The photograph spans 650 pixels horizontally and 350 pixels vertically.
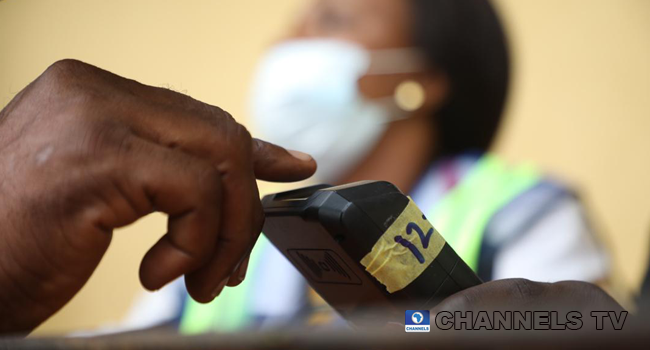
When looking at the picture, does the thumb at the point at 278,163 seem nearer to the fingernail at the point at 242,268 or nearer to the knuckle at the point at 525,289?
the fingernail at the point at 242,268

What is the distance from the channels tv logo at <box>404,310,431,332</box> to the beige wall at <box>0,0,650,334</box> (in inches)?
26.4

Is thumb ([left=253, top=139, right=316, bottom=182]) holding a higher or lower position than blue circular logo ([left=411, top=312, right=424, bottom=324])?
higher

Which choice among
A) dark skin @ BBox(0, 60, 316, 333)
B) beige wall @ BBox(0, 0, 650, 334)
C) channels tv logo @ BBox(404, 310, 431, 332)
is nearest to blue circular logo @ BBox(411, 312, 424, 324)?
channels tv logo @ BBox(404, 310, 431, 332)

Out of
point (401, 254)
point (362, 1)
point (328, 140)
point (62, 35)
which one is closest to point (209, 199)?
point (401, 254)

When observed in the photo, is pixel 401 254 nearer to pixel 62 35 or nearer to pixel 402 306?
pixel 402 306

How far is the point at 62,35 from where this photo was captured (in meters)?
1.59

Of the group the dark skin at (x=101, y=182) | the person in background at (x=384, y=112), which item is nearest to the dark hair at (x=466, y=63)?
the person in background at (x=384, y=112)

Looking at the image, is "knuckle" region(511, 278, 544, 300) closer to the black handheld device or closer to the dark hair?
the black handheld device

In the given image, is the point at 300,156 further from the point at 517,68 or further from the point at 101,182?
the point at 517,68

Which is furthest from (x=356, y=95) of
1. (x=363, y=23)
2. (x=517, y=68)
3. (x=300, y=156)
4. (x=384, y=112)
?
(x=300, y=156)

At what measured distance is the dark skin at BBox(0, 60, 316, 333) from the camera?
1.13ft

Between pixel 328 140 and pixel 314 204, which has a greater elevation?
pixel 314 204

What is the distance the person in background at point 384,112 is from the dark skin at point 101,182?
2.96 feet

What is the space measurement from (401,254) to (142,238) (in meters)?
1.24
